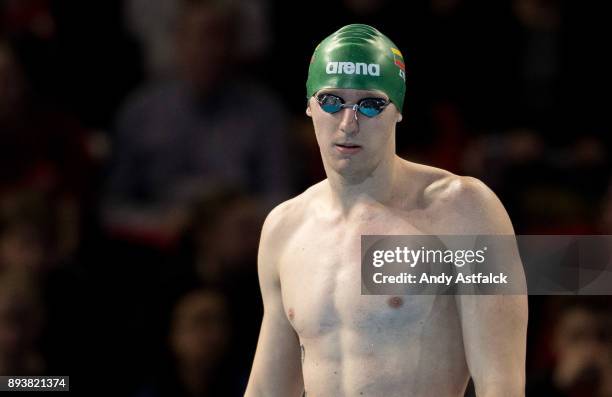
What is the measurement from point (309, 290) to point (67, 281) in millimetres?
2804

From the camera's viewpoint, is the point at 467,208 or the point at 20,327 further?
the point at 20,327

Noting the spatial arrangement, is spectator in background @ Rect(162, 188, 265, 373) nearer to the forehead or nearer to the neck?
the neck

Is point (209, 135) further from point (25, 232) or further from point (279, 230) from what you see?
point (279, 230)

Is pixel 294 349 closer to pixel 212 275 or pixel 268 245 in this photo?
pixel 268 245

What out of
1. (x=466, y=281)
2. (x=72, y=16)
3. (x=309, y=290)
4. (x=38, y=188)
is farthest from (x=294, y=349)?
(x=72, y=16)

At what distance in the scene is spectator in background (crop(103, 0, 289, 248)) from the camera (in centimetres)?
794

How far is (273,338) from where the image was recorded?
16.0 feet

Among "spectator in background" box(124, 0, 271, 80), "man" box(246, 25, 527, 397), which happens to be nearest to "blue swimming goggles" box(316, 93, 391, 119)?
"man" box(246, 25, 527, 397)

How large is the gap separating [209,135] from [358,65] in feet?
11.8

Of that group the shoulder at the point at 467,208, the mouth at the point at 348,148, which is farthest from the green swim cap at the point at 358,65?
the shoulder at the point at 467,208

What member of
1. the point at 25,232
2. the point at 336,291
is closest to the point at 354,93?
the point at 336,291

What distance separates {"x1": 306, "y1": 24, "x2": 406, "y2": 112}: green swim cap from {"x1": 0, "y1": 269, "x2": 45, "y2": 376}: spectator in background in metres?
2.70

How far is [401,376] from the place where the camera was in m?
4.46

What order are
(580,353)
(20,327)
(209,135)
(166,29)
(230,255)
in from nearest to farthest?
1. (580,353)
2. (20,327)
3. (230,255)
4. (209,135)
5. (166,29)
